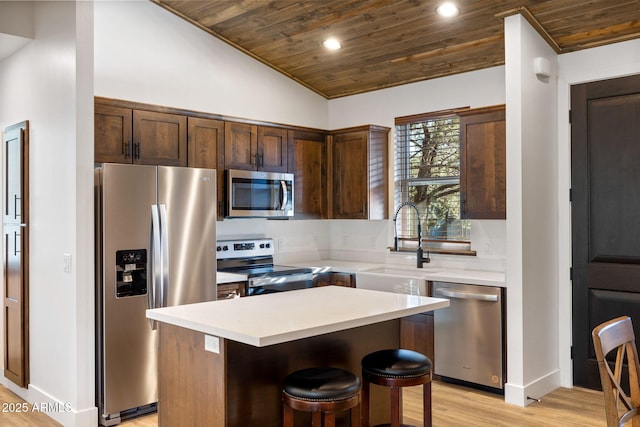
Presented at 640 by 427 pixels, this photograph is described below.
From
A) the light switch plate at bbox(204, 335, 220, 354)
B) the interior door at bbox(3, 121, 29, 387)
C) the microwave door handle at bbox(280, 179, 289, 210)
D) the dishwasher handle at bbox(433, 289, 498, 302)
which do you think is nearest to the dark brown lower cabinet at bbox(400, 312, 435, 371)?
the dishwasher handle at bbox(433, 289, 498, 302)

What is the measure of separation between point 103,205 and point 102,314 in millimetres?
706

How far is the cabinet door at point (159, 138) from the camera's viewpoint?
4094 millimetres

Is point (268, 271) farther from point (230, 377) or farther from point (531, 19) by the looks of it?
point (531, 19)

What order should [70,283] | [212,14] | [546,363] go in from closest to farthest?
[70,283] → [546,363] → [212,14]

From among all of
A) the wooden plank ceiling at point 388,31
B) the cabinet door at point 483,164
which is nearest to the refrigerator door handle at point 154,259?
the wooden plank ceiling at point 388,31

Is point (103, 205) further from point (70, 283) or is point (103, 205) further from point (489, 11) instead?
point (489, 11)

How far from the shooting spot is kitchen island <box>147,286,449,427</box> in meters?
2.35

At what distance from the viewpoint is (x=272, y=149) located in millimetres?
5102

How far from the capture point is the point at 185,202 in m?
3.96

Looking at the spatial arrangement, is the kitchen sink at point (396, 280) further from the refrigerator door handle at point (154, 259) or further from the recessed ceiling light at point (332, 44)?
the recessed ceiling light at point (332, 44)

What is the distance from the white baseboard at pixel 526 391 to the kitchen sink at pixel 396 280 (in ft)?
3.11

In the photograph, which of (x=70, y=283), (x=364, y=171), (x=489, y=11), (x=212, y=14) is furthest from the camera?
(x=364, y=171)

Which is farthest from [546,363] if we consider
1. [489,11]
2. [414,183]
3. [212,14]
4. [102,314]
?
[212,14]

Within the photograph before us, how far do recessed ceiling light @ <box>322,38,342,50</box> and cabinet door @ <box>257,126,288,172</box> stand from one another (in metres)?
0.90
